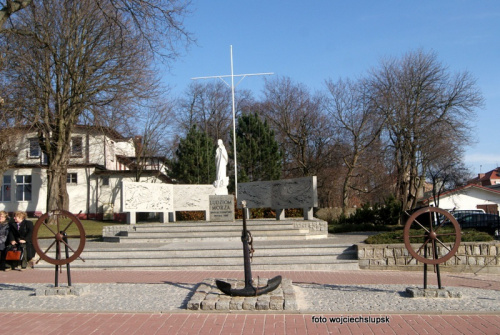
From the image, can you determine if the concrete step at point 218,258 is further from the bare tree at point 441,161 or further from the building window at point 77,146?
the building window at point 77,146

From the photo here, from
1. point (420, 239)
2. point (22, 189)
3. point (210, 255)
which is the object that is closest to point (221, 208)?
point (210, 255)

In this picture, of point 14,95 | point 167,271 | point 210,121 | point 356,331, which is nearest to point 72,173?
point 14,95

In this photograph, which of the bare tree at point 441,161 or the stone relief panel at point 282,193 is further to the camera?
the bare tree at point 441,161

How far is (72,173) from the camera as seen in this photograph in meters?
40.0

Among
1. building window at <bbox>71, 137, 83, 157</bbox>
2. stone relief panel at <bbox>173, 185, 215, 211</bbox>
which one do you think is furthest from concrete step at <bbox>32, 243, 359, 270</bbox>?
building window at <bbox>71, 137, 83, 157</bbox>

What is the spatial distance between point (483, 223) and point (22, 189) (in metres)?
34.1

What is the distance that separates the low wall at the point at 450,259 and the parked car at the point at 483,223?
8.88m

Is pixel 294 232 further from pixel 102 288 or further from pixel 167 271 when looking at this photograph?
pixel 102 288

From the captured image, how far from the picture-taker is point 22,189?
39094 mm

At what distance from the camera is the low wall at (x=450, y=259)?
1227 cm

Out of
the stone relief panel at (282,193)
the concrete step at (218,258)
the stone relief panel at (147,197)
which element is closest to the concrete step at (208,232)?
the stone relief panel at (147,197)

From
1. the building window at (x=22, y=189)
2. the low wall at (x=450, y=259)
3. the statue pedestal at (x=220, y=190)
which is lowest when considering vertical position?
the low wall at (x=450, y=259)

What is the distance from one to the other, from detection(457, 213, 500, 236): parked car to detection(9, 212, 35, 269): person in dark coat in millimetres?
17982

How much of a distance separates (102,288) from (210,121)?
159 ft
